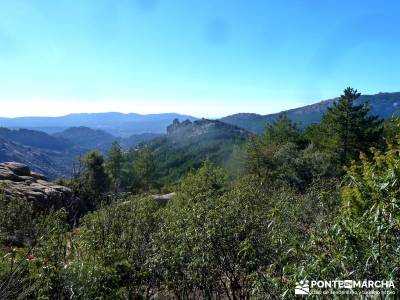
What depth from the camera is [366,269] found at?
3.83 metres

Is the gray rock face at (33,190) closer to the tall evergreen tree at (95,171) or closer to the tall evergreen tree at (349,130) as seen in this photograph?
the tall evergreen tree at (95,171)

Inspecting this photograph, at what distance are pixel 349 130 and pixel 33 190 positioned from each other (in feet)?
95.6

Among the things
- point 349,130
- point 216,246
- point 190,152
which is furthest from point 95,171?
point 190,152

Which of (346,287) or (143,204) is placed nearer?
(346,287)

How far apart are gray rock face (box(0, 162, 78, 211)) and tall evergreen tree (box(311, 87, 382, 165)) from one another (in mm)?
25207

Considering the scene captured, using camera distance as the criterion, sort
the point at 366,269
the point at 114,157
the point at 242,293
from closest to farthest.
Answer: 1. the point at 366,269
2. the point at 242,293
3. the point at 114,157

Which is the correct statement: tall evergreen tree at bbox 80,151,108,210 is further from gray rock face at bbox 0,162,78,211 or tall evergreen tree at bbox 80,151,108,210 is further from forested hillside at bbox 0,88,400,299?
forested hillside at bbox 0,88,400,299

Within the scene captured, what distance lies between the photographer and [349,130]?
38469 mm

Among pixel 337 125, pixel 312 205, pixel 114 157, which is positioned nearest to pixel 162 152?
pixel 114 157

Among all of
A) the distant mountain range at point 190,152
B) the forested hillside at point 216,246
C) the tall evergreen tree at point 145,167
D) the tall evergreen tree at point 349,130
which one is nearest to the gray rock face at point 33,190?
the forested hillside at point 216,246

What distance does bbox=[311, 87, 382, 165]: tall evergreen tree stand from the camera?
38.2 m

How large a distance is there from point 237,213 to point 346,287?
16.7 ft

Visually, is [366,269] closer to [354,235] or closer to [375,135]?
[354,235]

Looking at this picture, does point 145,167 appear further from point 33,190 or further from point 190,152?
point 190,152
